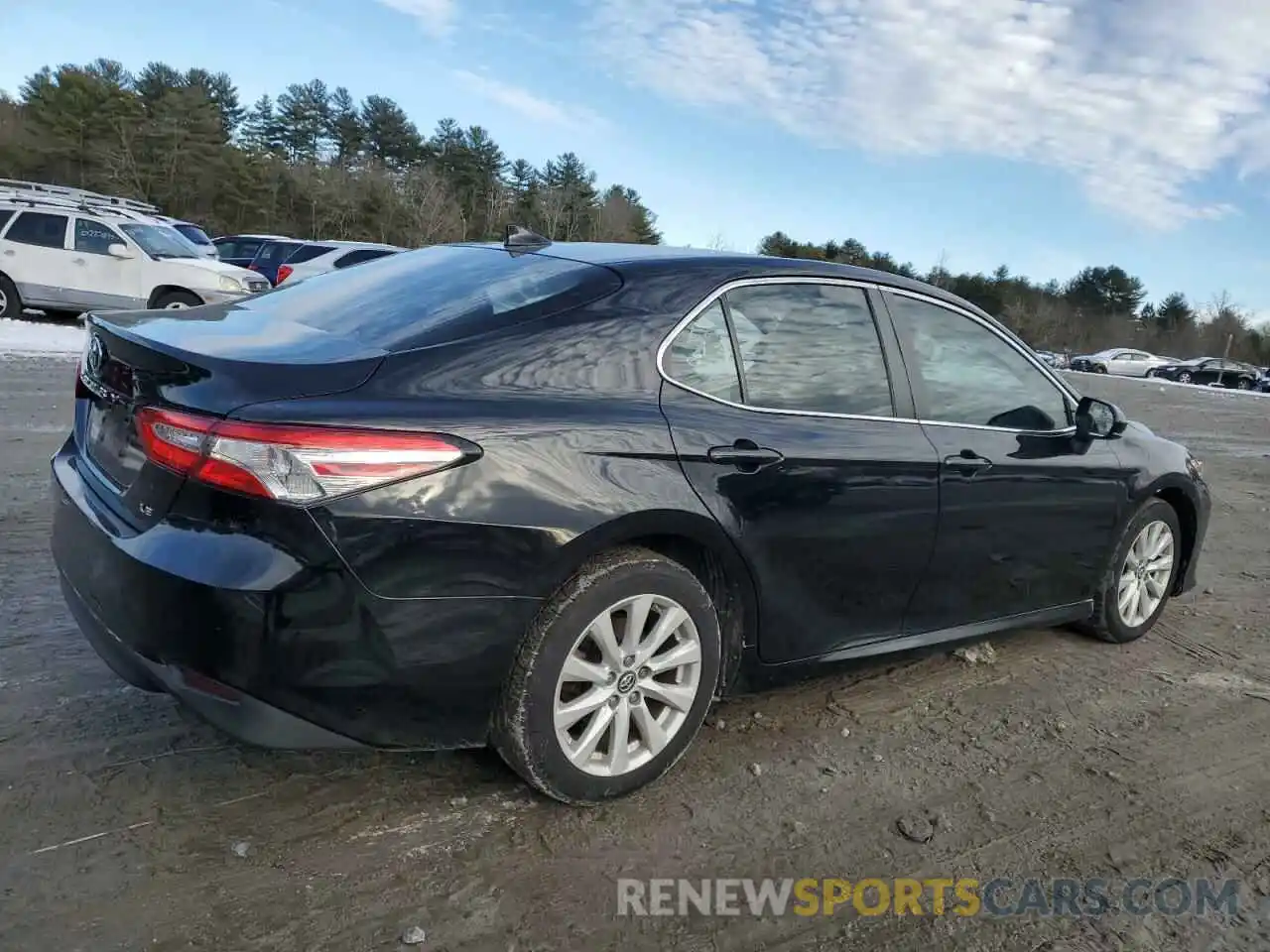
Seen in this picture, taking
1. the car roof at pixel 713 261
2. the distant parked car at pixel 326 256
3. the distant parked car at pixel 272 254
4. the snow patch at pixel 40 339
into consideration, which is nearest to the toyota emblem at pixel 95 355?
the car roof at pixel 713 261

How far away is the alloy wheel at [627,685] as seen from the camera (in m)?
2.71

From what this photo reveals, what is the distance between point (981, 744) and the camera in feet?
11.3

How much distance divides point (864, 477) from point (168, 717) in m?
2.37

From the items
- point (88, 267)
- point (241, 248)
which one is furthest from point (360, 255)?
point (241, 248)

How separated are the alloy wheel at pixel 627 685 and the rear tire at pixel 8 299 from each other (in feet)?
48.0

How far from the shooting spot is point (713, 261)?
3225mm

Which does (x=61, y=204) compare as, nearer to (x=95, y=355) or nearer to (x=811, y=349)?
(x=95, y=355)

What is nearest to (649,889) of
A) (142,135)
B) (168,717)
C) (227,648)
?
(227,648)

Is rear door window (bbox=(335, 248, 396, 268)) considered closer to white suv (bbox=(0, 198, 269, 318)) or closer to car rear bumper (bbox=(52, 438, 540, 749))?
white suv (bbox=(0, 198, 269, 318))

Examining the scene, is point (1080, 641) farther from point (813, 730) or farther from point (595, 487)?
point (595, 487)

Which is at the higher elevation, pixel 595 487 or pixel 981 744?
pixel 595 487

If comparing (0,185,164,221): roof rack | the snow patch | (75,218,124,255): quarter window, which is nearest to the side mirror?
the snow patch

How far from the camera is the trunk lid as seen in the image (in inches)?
94.2

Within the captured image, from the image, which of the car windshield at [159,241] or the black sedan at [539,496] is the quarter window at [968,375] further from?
the car windshield at [159,241]
